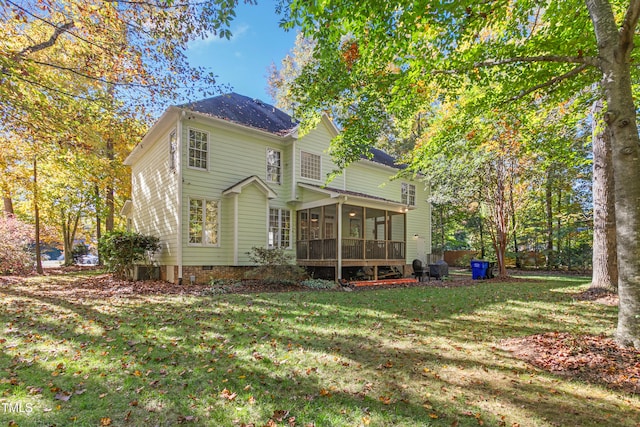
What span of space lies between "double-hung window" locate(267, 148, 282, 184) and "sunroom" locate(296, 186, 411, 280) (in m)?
1.67

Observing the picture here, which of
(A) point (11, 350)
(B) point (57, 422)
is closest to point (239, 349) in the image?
(B) point (57, 422)

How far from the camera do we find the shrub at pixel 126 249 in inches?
471

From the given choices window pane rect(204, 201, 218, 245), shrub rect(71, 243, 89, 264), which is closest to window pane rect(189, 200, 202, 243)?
window pane rect(204, 201, 218, 245)

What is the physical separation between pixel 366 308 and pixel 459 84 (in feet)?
17.3

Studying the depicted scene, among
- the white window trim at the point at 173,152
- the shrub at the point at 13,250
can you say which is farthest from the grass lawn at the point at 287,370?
the shrub at the point at 13,250

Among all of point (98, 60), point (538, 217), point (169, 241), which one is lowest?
point (169, 241)

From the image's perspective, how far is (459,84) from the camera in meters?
7.18

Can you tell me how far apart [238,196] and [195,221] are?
1.77 metres

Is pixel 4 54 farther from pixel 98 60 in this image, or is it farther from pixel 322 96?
pixel 322 96

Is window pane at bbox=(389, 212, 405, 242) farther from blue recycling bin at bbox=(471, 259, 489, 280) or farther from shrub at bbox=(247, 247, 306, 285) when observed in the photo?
shrub at bbox=(247, 247, 306, 285)

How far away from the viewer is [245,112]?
1462 cm

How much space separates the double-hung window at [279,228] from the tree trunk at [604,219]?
10.3 m

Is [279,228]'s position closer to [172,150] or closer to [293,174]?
[293,174]

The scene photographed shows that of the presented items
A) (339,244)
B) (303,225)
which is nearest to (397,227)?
(303,225)
